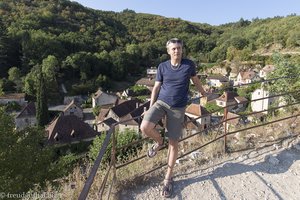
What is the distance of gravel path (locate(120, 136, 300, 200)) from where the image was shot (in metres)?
3.46

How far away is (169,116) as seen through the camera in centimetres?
326

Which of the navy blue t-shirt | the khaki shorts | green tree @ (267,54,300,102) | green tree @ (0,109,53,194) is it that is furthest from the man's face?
green tree @ (0,109,53,194)

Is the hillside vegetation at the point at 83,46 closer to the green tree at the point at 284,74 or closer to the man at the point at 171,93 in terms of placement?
the green tree at the point at 284,74

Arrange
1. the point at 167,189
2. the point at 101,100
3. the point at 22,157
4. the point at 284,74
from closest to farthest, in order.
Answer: the point at 167,189 < the point at 284,74 < the point at 22,157 < the point at 101,100

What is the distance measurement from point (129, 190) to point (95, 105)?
39540 millimetres

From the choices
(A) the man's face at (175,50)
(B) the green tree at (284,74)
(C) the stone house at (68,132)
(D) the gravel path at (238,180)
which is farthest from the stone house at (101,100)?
(A) the man's face at (175,50)

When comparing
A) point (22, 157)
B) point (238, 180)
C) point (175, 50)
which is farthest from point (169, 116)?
point (22, 157)

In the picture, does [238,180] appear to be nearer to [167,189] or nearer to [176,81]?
[167,189]

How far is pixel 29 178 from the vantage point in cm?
939

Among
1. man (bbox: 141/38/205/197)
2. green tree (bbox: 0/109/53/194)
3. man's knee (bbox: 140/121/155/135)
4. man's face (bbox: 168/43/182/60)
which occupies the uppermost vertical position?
man's face (bbox: 168/43/182/60)

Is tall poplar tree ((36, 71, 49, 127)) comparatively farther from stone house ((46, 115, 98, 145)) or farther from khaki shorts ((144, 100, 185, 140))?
khaki shorts ((144, 100, 185, 140))

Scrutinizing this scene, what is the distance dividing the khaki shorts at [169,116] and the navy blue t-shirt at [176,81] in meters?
0.06

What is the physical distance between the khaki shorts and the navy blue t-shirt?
6 cm

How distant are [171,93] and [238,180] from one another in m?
1.47
